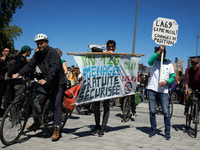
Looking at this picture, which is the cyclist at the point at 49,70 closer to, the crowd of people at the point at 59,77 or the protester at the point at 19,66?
the crowd of people at the point at 59,77

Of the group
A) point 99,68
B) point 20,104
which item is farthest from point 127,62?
point 20,104

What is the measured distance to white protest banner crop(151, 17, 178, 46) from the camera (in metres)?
5.57

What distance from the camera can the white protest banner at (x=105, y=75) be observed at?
4.83 meters

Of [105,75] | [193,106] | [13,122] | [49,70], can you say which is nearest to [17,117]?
[13,122]

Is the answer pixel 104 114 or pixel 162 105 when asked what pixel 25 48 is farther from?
pixel 162 105

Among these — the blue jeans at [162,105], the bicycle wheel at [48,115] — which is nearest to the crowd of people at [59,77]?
the blue jeans at [162,105]

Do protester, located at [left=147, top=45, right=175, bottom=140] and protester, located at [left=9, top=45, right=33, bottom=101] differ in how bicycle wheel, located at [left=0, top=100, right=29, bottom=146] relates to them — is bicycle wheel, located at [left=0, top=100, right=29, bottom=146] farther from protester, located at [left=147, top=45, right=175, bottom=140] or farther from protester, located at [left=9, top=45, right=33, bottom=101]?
protester, located at [left=147, top=45, right=175, bottom=140]

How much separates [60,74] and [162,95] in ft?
7.48

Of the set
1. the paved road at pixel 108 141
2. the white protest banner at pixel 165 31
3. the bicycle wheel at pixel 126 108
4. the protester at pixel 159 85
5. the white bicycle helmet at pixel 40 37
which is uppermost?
the white protest banner at pixel 165 31

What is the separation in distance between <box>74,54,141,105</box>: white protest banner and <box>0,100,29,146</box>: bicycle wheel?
1.07 meters

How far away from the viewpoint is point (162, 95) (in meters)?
5.16

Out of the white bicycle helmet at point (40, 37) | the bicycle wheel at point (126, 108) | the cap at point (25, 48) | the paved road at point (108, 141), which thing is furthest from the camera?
the bicycle wheel at point (126, 108)

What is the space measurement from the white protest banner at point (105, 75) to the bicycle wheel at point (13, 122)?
107cm

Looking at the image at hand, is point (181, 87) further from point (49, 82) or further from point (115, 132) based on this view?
point (49, 82)
